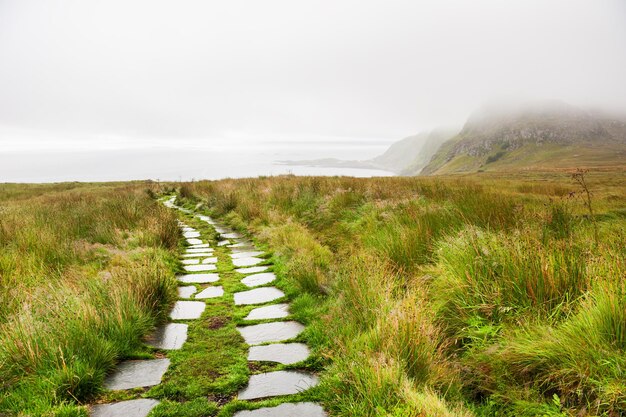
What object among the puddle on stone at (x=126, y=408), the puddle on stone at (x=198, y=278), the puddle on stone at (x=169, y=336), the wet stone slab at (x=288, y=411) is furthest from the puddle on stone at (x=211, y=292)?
the wet stone slab at (x=288, y=411)

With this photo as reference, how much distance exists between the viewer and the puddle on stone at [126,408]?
103 inches

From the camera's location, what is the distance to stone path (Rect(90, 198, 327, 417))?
8.86ft

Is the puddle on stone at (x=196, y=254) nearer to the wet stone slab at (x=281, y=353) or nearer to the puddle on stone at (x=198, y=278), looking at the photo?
the puddle on stone at (x=198, y=278)

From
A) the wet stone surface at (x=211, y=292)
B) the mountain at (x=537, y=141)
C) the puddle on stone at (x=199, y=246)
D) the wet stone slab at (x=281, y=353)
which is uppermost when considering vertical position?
the mountain at (x=537, y=141)

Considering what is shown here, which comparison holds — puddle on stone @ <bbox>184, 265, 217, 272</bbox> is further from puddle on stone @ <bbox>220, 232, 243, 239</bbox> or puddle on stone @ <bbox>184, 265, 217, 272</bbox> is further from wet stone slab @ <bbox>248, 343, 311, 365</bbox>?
wet stone slab @ <bbox>248, 343, 311, 365</bbox>

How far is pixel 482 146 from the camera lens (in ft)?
576

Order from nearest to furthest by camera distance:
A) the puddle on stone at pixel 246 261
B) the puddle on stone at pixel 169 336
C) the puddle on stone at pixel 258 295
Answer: the puddle on stone at pixel 169 336 < the puddle on stone at pixel 258 295 < the puddle on stone at pixel 246 261

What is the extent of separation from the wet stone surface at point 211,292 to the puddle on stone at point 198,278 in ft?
1.15

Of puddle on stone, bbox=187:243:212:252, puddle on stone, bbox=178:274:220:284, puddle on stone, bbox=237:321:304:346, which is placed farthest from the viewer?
puddle on stone, bbox=187:243:212:252

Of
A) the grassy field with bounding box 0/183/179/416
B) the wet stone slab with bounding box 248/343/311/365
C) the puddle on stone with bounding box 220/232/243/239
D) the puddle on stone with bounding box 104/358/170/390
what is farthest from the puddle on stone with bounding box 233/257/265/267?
the puddle on stone with bounding box 104/358/170/390

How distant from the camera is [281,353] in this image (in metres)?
3.51

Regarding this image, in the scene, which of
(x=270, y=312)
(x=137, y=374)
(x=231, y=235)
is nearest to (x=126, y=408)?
(x=137, y=374)

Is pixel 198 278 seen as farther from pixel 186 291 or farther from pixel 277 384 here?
pixel 277 384

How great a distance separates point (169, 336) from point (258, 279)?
2.01m
